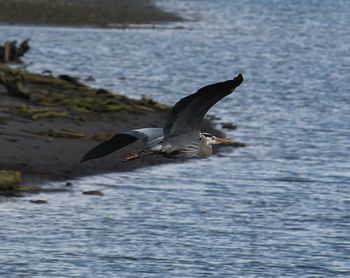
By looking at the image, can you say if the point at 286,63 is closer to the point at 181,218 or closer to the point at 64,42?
the point at 64,42

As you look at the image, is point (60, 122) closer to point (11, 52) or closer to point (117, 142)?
point (11, 52)

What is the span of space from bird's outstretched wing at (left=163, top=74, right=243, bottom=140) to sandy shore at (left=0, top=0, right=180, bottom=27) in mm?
46671

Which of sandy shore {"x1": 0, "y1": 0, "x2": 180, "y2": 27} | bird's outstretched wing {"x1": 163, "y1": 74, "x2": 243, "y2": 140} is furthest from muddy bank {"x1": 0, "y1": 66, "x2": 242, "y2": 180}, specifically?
sandy shore {"x1": 0, "y1": 0, "x2": 180, "y2": 27}

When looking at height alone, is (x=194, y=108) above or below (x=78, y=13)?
below

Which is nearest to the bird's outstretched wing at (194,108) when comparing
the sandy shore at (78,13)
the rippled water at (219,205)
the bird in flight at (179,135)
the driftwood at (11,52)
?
the bird in flight at (179,135)

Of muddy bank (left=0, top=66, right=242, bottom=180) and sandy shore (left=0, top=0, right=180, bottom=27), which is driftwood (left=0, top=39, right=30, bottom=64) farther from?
sandy shore (left=0, top=0, right=180, bottom=27)

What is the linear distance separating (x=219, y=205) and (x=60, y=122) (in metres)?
6.26

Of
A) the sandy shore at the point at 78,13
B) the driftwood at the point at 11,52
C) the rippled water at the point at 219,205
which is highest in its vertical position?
the sandy shore at the point at 78,13

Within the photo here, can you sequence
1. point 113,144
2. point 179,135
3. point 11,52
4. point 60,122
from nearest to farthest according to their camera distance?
point 113,144 < point 179,135 < point 60,122 < point 11,52

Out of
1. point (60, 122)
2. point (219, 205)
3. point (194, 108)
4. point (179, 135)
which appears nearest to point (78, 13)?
point (60, 122)

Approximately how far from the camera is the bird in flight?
546 inches

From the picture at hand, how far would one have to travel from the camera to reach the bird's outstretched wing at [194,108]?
13477mm

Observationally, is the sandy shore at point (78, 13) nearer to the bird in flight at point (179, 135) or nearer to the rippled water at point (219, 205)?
the rippled water at point (219, 205)

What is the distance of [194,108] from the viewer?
14.4 meters
